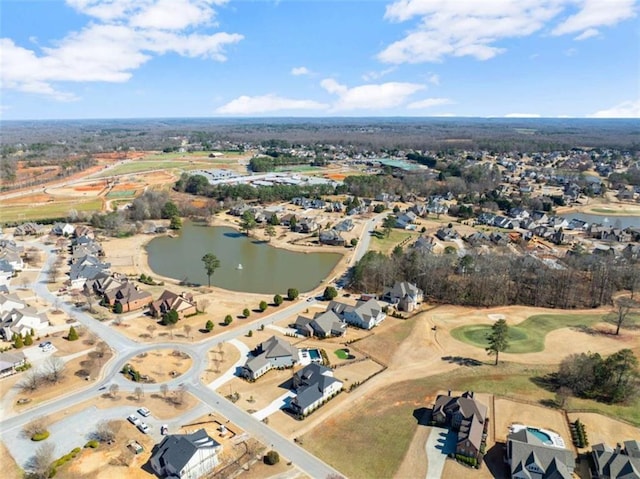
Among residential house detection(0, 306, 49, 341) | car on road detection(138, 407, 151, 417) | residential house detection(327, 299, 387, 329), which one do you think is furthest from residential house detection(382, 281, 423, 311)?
residential house detection(0, 306, 49, 341)

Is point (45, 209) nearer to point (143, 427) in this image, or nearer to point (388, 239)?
point (388, 239)

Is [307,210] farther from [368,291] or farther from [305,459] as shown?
[305,459]

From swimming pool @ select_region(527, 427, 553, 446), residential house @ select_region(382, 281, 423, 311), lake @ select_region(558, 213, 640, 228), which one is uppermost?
lake @ select_region(558, 213, 640, 228)

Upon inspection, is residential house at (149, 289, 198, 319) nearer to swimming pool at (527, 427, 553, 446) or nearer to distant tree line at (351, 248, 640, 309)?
distant tree line at (351, 248, 640, 309)

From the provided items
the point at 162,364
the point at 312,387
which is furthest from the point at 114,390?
the point at 312,387

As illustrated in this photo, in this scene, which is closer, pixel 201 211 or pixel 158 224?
pixel 158 224

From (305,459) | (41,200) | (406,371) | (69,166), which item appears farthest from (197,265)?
(69,166)

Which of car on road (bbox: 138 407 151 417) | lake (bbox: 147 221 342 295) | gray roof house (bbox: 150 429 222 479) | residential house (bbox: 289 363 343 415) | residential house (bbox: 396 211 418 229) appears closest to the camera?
gray roof house (bbox: 150 429 222 479)
